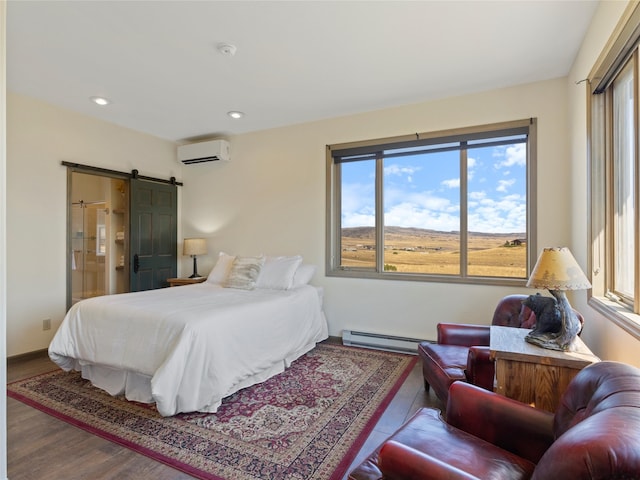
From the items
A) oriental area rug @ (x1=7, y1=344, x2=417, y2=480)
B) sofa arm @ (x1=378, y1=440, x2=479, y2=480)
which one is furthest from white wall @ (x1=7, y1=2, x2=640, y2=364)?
sofa arm @ (x1=378, y1=440, x2=479, y2=480)

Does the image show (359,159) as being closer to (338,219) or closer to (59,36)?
(338,219)

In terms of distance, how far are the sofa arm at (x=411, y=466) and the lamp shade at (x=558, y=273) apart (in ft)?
3.78

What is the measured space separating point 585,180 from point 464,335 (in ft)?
4.77

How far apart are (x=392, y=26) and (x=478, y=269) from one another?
243 centimetres

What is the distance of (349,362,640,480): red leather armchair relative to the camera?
74 centimetres

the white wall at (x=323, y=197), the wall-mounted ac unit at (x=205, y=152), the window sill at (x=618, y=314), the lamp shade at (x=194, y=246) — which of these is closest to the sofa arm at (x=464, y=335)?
the window sill at (x=618, y=314)

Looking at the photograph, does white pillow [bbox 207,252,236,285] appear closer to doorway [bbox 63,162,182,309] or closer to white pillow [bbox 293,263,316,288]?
white pillow [bbox 293,263,316,288]

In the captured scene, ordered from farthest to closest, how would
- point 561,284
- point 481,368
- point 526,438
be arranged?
point 481,368 → point 561,284 → point 526,438

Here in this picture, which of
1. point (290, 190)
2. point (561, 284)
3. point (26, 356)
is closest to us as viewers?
point (561, 284)

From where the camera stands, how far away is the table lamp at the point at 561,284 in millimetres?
1752

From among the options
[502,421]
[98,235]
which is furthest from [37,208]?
[502,421]

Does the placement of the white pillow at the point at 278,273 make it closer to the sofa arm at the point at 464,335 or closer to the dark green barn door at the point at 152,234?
the sofa arm at the point at 464,335

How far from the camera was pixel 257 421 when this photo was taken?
2312 millimetres

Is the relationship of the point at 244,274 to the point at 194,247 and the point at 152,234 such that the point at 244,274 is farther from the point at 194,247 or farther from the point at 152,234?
the point at 152,234
